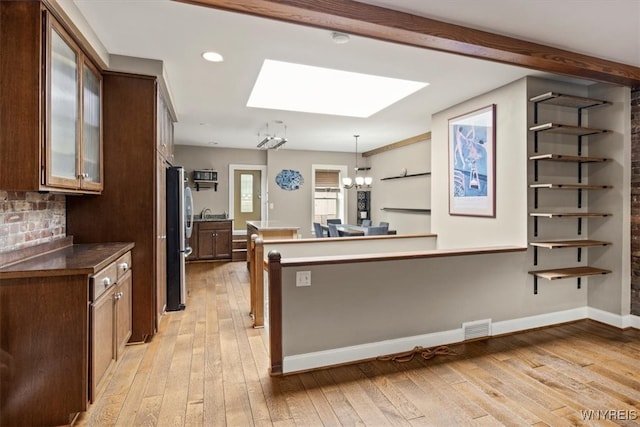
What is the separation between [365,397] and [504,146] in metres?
2.84

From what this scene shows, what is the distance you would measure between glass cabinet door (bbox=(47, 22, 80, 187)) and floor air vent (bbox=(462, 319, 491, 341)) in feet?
10.7

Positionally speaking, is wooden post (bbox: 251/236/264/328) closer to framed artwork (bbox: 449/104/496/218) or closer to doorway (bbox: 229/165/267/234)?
framed artwork (bbox: 449/104/496/218)

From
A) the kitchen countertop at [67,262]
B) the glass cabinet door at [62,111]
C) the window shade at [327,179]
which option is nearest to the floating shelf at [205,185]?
A: the window shade at [327,179]

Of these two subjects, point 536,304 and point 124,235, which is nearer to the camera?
point 124,235

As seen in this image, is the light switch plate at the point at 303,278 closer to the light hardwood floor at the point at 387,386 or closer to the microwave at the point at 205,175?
the light hardwood floor at the point at 387,386

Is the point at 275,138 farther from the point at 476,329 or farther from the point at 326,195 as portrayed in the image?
the point at 476,329

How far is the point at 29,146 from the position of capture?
184cm

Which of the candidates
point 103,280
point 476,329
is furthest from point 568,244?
point 103,280

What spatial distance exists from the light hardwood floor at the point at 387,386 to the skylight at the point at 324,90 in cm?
269

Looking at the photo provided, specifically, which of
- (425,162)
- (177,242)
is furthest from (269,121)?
(425,162)

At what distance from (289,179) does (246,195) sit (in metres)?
1.08

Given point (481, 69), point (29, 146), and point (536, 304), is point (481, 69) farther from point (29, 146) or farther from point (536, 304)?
point (29, 146)

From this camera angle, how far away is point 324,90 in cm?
438

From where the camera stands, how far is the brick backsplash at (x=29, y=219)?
204 cm
